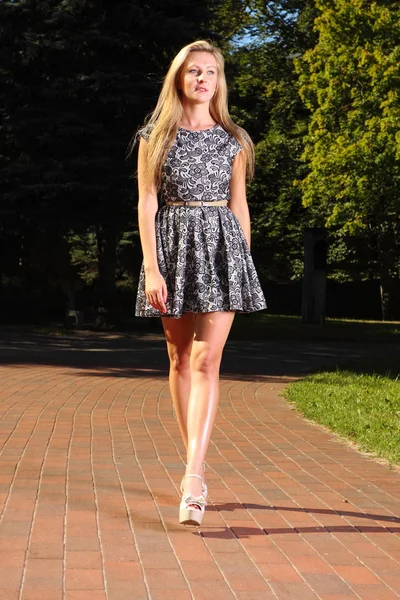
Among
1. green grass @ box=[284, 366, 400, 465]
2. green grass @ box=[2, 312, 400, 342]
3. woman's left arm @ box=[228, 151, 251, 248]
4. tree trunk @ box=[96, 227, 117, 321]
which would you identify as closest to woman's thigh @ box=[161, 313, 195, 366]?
woman's left arm @ box=[228, 151, 251, 248]

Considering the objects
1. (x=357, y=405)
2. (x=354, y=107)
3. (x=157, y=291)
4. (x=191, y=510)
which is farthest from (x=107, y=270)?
(x=191, y=510)

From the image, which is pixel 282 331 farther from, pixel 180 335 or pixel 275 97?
pixel 180 335

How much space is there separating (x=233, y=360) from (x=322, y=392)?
18.3 ft

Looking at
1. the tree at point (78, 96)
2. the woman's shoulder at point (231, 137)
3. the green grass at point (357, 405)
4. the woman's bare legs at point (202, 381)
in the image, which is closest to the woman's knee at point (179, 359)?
the woman's bare legs at point (202, 381)

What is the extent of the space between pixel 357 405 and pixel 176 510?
5219mm

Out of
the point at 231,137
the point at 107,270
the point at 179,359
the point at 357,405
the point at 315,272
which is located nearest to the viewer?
the point at 231,137

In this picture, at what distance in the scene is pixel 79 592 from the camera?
390cm

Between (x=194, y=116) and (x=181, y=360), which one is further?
(x=181, y=360)

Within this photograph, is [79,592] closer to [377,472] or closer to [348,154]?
[377,472]

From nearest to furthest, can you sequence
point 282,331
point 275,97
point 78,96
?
point 78,96 < point 282,331 < point 275,97

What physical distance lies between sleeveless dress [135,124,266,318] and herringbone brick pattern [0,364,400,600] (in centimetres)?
106

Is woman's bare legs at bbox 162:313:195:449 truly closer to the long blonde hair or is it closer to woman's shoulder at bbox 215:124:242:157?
the long blonde hair

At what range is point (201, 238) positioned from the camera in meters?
5.27

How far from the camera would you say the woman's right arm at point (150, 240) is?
17.1ft
